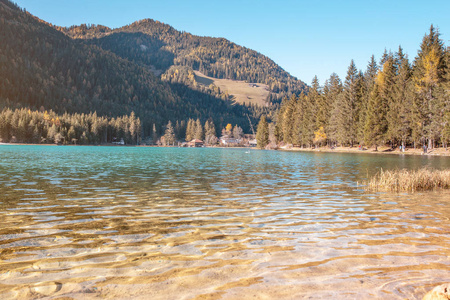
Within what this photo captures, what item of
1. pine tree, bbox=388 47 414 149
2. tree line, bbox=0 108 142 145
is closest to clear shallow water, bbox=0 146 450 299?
pine tree, bbox=388 47 414 149

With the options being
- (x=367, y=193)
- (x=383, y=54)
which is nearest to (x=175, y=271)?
(x=367, y=193)

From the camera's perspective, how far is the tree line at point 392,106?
55.4 metres

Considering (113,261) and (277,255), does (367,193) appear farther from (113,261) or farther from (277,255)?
(113,261)

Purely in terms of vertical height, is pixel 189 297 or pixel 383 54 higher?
pixel 383 54

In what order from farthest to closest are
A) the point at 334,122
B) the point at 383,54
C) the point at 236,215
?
the point at 383,54, the point at 334,122, the point at 236,215

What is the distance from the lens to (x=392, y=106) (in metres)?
64.9

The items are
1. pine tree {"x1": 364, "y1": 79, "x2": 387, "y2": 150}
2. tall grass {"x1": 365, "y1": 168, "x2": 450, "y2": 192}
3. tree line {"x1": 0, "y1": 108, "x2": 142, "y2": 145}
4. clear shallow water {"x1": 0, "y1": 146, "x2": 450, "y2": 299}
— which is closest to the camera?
clear shallow water {"x1": 0, "y1": 146, "x2": 450, "y2": 299}

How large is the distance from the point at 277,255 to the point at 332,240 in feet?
5.98

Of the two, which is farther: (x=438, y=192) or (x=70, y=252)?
(x=438, y=192)

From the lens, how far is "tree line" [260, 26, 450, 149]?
55438mm

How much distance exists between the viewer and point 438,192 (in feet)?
51.4

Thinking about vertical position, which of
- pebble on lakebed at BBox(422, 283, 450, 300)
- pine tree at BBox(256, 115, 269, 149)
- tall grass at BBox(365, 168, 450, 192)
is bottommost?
tall grass at BBox(365, 168, 450, 192)

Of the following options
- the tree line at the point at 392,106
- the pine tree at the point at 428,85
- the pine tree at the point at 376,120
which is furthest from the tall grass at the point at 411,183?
the pine tree at the point at 376,120

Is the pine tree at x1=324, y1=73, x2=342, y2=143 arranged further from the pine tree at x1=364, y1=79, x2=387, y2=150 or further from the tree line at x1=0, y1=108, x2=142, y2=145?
the tree line at x1=0, y1=108, x2=142, y2=145
